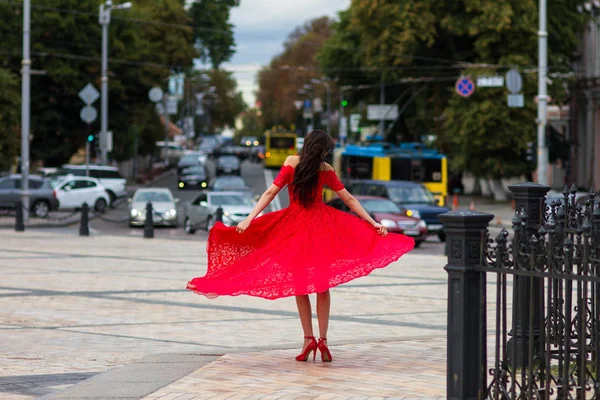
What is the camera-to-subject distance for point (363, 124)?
248 feet

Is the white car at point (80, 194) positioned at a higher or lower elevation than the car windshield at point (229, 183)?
lower

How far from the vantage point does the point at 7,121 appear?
156 ft

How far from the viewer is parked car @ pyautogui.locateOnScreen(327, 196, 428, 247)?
99.6 feet

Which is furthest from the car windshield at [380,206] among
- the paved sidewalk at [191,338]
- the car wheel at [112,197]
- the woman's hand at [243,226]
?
the woman's hand at [243,226]

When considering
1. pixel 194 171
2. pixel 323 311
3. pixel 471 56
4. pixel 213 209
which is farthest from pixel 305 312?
pixel 194 171

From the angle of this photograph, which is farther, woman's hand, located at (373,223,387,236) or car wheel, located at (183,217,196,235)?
car wheel, located at (183,217,196,235)

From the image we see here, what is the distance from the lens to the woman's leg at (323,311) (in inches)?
364

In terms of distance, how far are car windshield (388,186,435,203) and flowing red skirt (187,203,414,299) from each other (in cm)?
Answer: 2567

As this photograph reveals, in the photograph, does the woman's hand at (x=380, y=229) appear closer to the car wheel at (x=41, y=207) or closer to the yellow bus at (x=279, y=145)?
the car wheel at (x=41, y=207)

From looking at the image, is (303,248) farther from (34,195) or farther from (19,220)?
(34,195)

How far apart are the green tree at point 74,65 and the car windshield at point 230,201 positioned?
23.9 metres

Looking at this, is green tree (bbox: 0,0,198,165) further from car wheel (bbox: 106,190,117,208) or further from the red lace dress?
the red lace dress

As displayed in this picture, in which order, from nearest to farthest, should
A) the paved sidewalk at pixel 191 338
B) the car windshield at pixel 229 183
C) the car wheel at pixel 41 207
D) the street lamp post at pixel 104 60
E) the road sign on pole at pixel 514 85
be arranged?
the paved sidewalk at pixel 191 338
the car wheel at pixel 41 207
the road sign on pole at pixel 514 85
the car windshield at pixel 229 183
the street lamp post at pixel 104 60

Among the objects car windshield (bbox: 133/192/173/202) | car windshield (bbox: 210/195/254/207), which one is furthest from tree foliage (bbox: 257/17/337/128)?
car windshield (bbox: 210/195/254/207)
